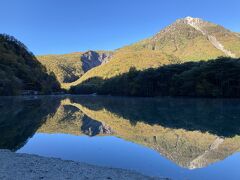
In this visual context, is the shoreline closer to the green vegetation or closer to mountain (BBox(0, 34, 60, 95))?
the green vegetation

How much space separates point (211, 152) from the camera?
1490 centimetres

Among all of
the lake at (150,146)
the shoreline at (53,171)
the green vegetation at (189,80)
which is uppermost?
the green vegetation at (189,80)

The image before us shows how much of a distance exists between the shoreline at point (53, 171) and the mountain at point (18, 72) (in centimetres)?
8721

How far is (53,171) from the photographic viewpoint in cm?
1005

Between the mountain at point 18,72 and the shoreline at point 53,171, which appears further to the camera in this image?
the mountain at point 18,72

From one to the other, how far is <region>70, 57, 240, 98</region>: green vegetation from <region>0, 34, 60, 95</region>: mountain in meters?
37.8

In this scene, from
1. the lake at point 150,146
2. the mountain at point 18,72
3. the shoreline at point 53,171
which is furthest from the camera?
the mountain at point 18,72

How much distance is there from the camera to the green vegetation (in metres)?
71.7

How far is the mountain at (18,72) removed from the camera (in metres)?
101

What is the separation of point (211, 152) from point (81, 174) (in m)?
7.41

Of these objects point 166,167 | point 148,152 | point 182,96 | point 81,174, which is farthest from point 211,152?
point 182,96

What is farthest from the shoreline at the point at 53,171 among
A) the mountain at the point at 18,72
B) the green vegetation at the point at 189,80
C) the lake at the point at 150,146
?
the mountain at the point at 18,72

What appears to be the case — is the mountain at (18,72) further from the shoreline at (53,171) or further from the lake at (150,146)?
the shoreline at (53,171)

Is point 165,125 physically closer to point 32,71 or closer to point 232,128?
point 232,128
